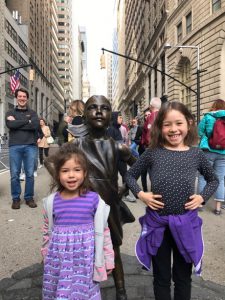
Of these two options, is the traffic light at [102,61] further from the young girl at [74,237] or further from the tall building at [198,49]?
the young girl at [74,237]

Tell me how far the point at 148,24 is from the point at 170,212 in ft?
168

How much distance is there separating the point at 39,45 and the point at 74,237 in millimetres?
87360

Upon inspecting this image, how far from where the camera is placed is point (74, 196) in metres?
2.39

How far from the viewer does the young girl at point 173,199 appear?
2.41 m

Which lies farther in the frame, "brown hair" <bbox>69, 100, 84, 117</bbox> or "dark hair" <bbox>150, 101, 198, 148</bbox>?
"brown hair" <bbox>69, 100, 84, 117</bbox>

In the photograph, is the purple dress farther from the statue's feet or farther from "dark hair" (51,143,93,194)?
the statue's feet

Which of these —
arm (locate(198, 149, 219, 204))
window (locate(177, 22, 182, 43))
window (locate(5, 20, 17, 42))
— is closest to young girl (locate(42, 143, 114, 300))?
arm (locate(198, 149, 219, 204))

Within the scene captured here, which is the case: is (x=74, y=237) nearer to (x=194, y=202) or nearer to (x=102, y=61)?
(x=194, y=202)

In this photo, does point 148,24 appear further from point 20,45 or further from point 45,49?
point 45,49

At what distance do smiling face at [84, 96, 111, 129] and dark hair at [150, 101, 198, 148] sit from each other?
1.42 feet

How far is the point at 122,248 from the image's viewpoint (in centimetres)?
443

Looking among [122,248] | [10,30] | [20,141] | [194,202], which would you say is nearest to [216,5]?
[20,141]

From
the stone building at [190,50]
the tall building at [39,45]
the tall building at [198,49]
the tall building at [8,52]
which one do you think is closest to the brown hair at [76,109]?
the stone building at [190,50]

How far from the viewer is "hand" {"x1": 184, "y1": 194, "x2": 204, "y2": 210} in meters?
2.40
